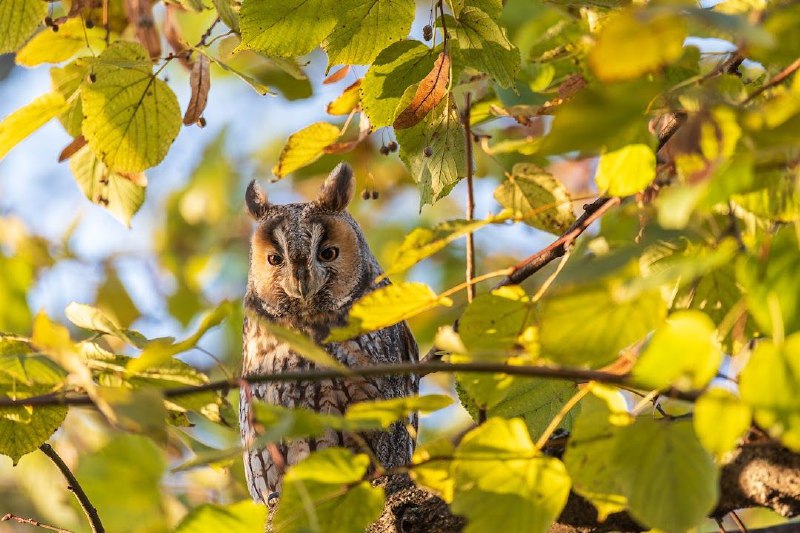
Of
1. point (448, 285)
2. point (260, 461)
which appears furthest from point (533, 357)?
point (448, 285)

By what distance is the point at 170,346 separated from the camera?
0.98 metres

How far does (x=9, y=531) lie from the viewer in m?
4.48

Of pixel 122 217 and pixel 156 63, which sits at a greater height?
pixel 156 63

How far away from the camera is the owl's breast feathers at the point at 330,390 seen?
2459 millimetres

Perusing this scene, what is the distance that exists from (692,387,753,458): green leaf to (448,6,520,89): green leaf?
29.5 inches

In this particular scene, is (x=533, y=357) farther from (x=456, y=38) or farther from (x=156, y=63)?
(x=156, y=63)

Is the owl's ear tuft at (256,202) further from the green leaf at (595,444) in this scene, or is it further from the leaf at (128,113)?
the green leaf at (595,444)

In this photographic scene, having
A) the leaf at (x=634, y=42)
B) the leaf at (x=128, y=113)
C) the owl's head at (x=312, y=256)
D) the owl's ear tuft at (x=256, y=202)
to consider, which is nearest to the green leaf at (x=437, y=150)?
the leaf at (x=128, y=113)

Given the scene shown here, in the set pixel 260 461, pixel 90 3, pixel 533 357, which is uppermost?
pixel 90 3

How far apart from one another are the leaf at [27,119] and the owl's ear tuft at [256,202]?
1.35 m

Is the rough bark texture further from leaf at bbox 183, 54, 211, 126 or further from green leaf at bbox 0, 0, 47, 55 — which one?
green leaf at bbox 0, 0, 47, 55

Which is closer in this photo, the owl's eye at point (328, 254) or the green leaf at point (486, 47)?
the green leaf at point (486, 47)

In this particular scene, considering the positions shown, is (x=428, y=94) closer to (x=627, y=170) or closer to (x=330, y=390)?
(x=627, y=170)

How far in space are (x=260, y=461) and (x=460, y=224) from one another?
1.72 m
